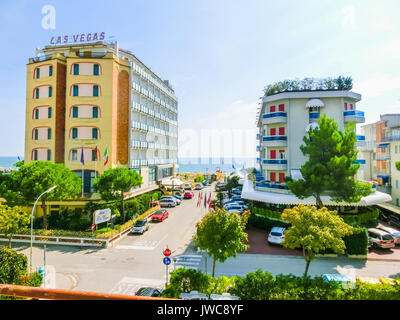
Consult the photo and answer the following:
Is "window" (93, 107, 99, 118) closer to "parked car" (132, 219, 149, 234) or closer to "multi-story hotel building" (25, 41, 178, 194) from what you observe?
"multi-story hotel building" (25, 41, 178, 194)

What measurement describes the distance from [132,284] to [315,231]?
11532 millimetres

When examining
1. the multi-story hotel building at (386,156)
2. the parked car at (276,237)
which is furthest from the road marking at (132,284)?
the multi-story hotel building at (386,156)

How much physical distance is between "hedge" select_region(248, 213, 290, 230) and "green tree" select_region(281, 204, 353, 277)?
391 inches

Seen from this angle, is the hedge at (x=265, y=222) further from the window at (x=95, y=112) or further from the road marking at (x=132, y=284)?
the window at (x=95, y=112)

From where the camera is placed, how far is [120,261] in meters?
19.0

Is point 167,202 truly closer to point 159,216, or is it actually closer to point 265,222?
point 159,216

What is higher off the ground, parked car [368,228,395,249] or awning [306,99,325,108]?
awning [306,99,325,108]

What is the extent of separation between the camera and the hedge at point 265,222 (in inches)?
985

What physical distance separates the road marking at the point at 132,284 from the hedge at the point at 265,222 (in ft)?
45.7

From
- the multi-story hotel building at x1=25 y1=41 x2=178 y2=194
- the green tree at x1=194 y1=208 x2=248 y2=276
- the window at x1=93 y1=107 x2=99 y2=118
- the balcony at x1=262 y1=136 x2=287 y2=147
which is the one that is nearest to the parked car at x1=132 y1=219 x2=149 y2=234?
the multi-story hotel building at x1=25 y1=41 x2=178 y2=194

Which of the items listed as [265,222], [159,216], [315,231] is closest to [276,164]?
[265,222]

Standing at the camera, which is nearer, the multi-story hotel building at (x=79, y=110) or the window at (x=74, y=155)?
the multi-story hotel building at (x=79, y=110)

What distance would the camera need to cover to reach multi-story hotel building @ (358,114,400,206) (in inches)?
1443
